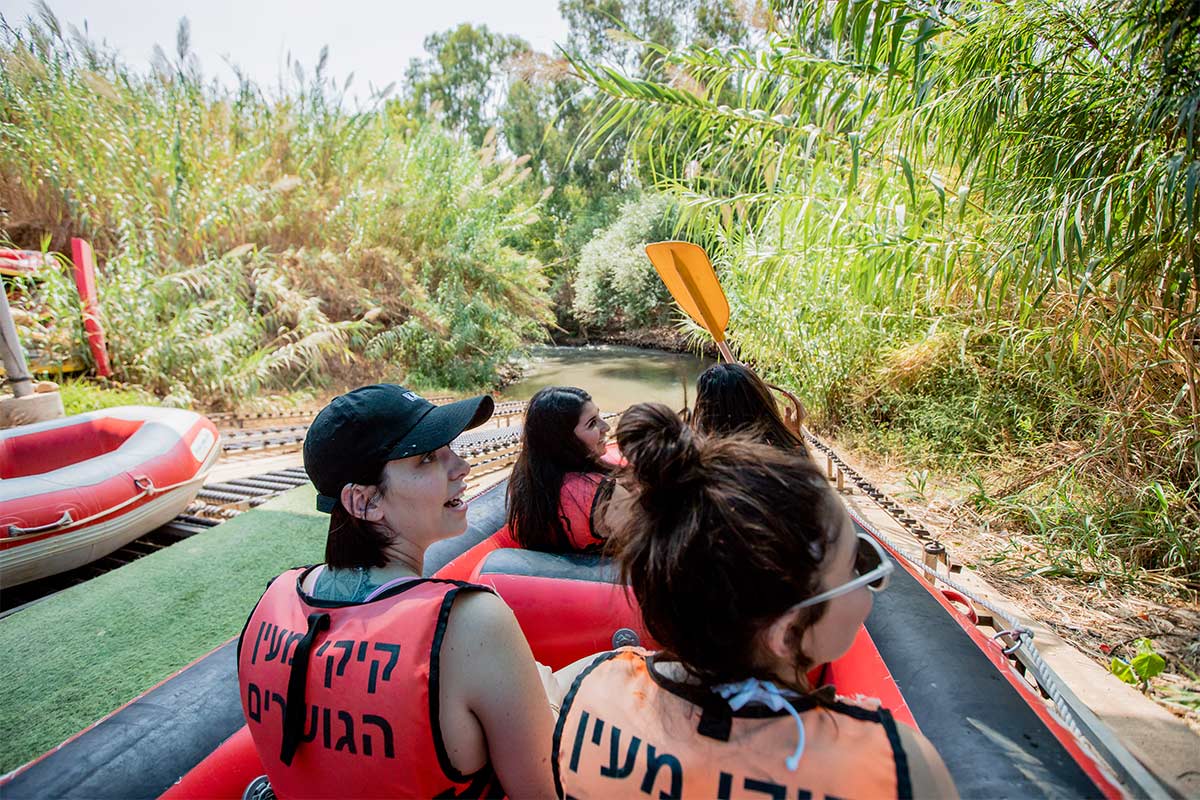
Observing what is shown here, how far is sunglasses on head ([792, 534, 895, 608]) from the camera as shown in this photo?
75cm

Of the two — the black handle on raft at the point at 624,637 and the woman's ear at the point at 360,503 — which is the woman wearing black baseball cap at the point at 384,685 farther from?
the black handle on raft at the point at 624,637

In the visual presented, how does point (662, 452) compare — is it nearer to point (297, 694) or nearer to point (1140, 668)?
point (297, 694)

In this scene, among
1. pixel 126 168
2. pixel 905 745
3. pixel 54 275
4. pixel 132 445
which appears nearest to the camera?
pixel 905 745

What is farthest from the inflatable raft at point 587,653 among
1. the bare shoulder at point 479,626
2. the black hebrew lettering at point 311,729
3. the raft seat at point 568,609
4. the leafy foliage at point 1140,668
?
the leafy foliage at point 1140,668

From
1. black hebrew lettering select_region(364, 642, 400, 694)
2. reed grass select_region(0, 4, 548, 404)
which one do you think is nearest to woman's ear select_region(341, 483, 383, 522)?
black hebrew lettering select_region(364, 642, 400, 694)

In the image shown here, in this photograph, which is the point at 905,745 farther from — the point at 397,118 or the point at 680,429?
the point at 397,118

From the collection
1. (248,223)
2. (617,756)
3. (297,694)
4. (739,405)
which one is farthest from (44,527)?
(248,223)

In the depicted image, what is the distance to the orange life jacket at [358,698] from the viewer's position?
887mm

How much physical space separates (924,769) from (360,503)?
968mm

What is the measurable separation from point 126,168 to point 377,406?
10577 millimetres

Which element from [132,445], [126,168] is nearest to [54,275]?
[126,168]

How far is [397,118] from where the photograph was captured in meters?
15.4

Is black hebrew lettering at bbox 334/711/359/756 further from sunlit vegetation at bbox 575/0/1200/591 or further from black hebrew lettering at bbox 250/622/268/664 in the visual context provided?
sunlit vegetation at bbox 575/0/1200/591

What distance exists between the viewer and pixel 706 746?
71 centimetres
